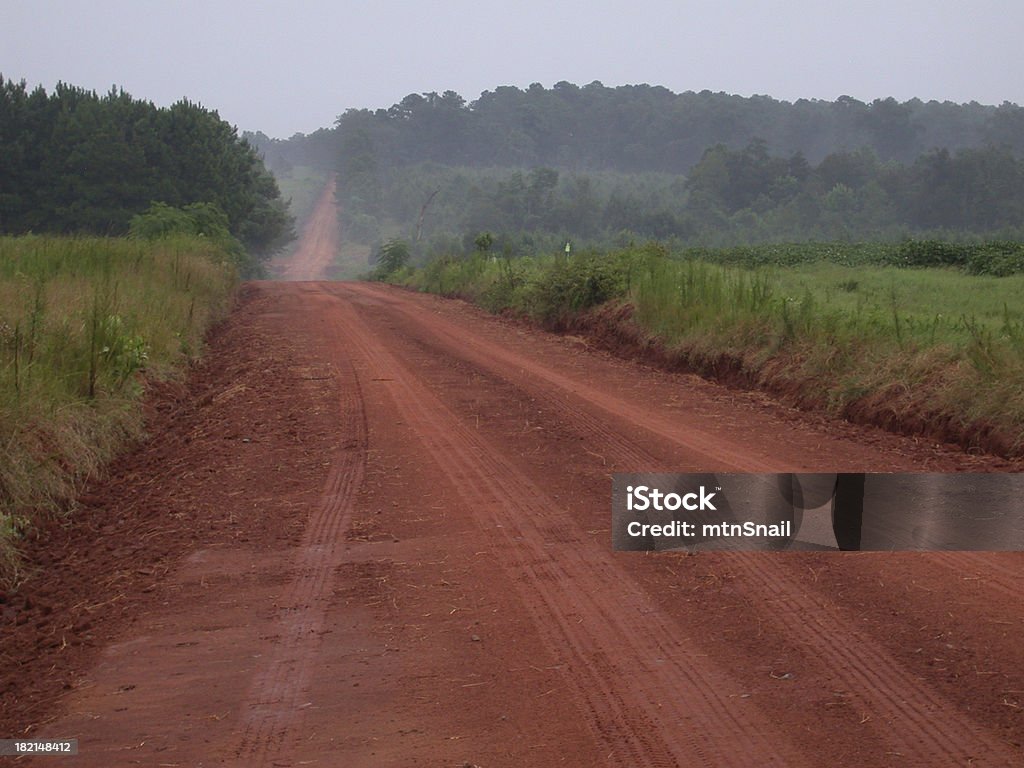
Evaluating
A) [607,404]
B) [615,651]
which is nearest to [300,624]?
[615,651]

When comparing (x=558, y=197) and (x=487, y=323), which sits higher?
(x=558, y=197)

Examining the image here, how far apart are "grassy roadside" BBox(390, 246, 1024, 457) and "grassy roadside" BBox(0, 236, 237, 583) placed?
23.3 feet

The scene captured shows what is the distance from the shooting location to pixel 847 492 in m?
6.87

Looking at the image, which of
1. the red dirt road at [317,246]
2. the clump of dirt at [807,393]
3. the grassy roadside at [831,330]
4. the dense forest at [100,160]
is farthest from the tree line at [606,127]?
the clump of dirt at [807,393]

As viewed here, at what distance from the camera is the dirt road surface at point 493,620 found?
12.5 feet

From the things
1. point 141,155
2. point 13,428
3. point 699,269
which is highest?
point 141,155

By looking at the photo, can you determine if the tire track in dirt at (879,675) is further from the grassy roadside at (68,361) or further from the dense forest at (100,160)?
the dense forest at (100,160)

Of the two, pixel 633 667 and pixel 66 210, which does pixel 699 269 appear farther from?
pixel 66 210

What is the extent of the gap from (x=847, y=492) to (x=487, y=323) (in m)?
14.5

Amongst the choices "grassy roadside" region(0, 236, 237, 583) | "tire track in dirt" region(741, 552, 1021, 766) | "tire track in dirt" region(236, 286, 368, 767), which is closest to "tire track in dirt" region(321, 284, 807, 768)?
"tire track in dirt" region(741, 552, 1021, 766)

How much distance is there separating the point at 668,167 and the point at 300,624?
123 m

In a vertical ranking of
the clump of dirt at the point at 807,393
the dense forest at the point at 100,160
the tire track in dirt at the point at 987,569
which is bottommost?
the tire track in dirt at the point at 987,569

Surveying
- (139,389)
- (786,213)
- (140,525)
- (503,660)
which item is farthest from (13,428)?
(786,213)

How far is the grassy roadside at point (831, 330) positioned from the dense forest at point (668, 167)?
20.4 m
